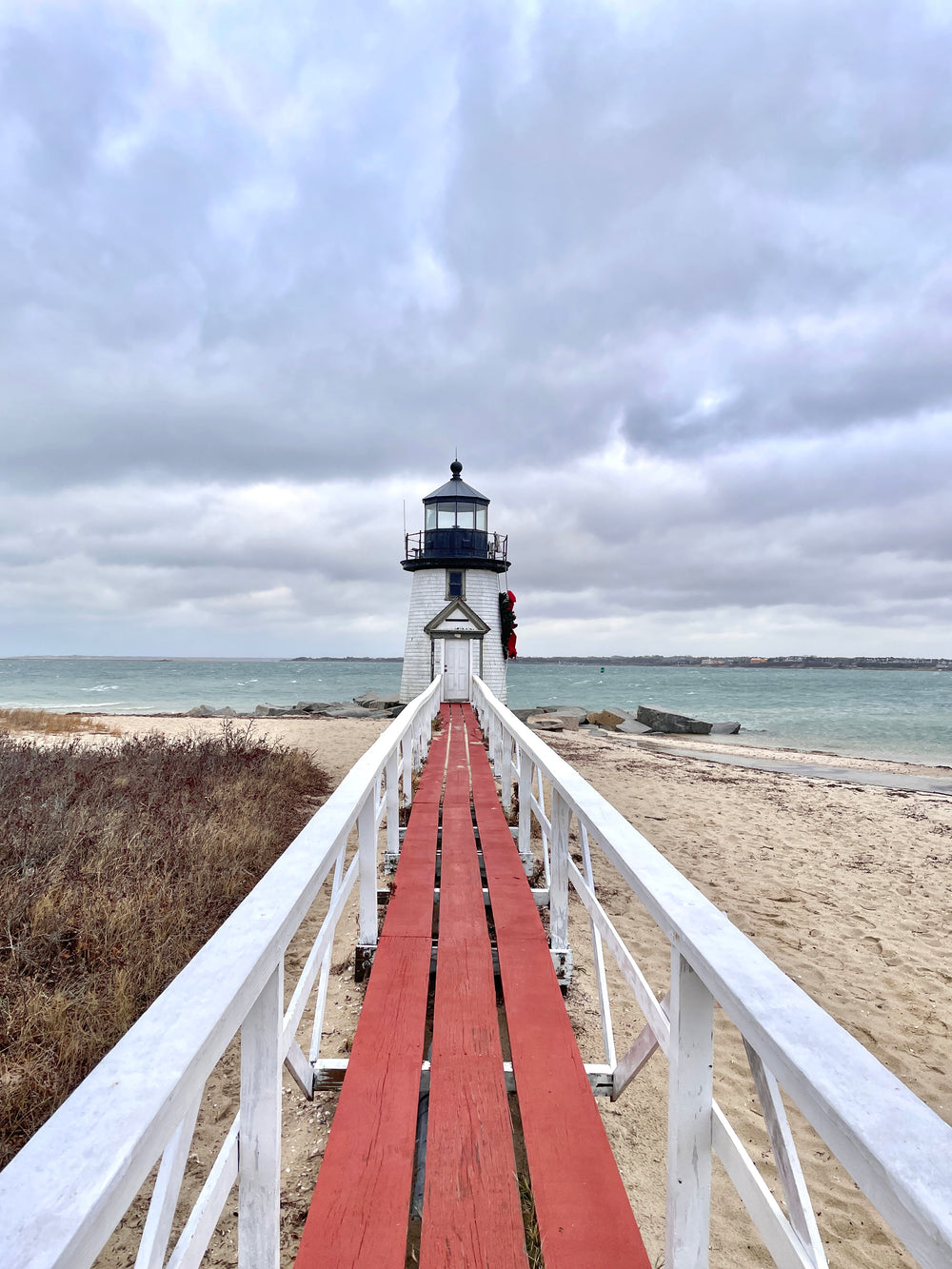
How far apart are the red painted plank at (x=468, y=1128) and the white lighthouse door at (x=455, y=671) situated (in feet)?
49.7

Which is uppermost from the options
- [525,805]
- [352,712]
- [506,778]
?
[525,805]

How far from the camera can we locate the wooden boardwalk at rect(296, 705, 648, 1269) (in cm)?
196

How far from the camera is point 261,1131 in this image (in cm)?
174

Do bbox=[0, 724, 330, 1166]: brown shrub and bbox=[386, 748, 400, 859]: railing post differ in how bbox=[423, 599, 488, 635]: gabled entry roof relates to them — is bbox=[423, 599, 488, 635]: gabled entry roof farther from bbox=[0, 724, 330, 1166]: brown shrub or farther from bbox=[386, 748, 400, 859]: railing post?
bbox=[386, 748, 400, 859]: railing post

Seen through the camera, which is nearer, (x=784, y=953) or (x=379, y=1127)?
(x=379, y=1127)

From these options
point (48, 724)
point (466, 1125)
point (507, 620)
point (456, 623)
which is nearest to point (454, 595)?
point (456, 623)

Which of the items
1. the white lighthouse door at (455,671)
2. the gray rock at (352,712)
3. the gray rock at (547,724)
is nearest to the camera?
the white lighthouse door at (455,671)

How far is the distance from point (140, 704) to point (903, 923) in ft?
152

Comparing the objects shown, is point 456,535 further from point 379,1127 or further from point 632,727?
point 379,1127

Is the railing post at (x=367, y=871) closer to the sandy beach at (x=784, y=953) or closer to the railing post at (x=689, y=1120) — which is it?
the sandy beach at (x=784, y=953)

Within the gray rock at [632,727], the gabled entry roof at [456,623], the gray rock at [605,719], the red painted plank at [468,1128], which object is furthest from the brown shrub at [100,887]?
the gray rock at [605,719]

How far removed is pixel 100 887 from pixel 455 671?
14.7 metres

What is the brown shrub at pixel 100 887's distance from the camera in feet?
11.0

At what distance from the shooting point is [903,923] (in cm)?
641
